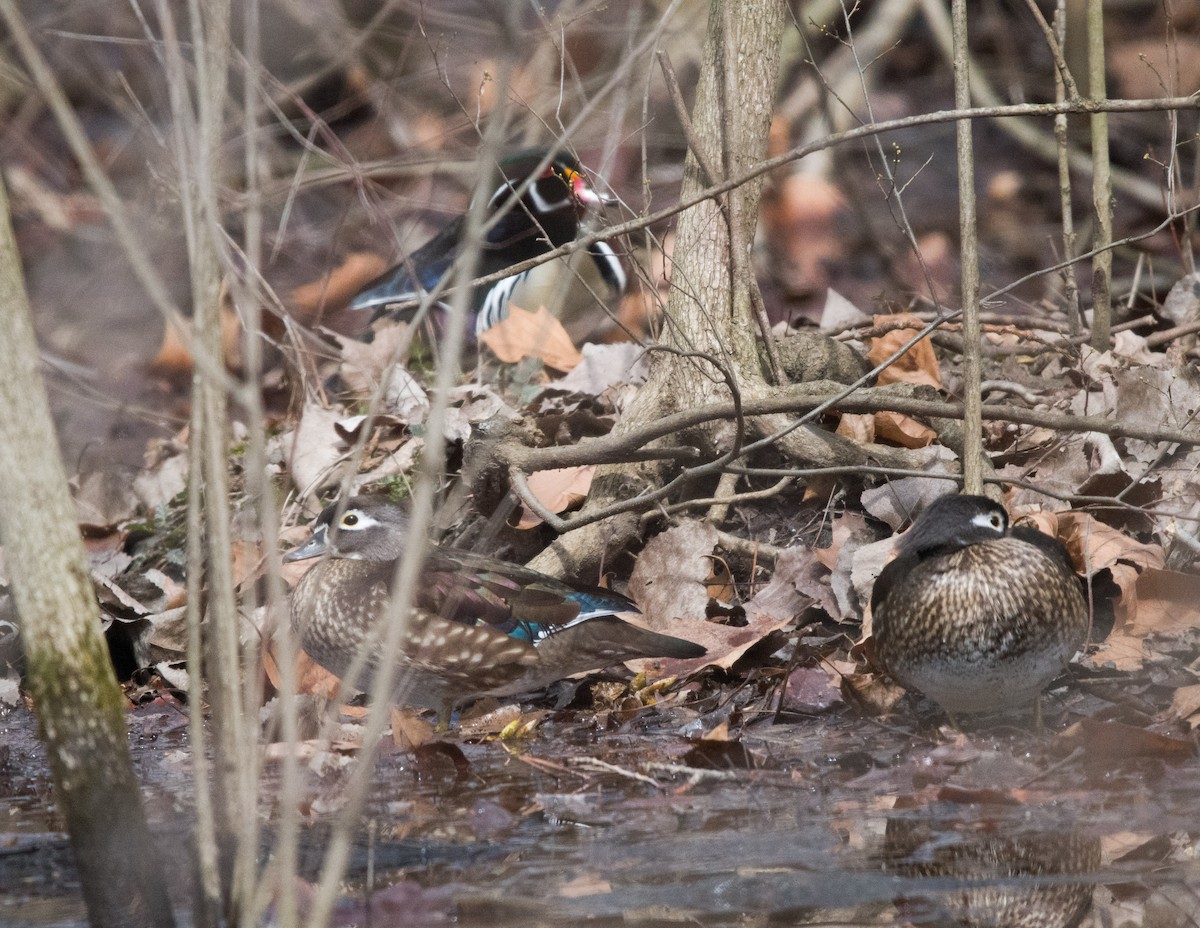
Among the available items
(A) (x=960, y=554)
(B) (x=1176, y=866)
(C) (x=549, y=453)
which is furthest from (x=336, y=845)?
Result: (C) (x=549, y=453)

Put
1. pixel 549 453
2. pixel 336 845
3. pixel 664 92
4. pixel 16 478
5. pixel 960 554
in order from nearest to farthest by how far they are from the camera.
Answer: pixel 336 845, pixel 16 478, pixel 960 554, pixel 549 453, pixel 664 92

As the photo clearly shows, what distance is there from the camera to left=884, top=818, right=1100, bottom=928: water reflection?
2.24 metres

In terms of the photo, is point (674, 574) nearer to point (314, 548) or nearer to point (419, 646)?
point (419, 646)

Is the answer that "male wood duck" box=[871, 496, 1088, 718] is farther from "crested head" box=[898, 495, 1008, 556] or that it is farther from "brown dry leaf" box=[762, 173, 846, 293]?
"brown dry leaf" box=[762, 173, 846, 293]

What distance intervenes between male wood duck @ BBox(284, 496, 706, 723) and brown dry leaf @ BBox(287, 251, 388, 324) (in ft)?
10.3

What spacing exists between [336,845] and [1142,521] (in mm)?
2900

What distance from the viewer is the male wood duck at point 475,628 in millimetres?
4008

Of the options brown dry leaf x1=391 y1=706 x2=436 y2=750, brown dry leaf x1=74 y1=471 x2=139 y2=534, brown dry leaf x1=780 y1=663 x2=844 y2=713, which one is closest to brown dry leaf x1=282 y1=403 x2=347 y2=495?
brown dry leaf x1=74 y1=471 x2=139 y2=534

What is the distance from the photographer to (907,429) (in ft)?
14.8

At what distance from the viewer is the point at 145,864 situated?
2170mm

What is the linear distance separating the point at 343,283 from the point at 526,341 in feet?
6.16

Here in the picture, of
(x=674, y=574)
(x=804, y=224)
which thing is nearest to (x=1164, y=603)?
(x=674, y=574)

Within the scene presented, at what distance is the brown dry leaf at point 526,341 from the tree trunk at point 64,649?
357cm

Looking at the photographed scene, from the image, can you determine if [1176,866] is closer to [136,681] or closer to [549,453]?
[549,453]
